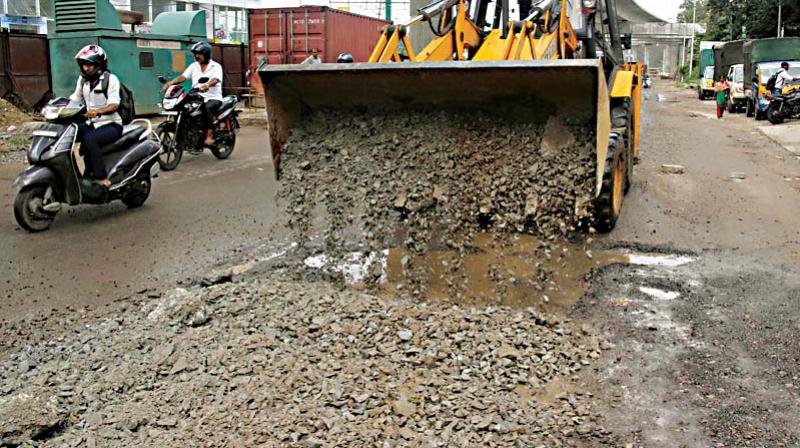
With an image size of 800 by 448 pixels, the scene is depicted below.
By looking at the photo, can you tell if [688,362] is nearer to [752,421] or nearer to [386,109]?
[752,421]

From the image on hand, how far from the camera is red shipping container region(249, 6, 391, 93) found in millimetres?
20141

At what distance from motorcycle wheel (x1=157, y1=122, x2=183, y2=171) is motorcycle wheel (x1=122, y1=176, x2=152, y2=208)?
2.28 metres

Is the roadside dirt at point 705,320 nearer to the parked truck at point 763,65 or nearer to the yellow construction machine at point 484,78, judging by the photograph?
the yellow construction machine at point 484,78

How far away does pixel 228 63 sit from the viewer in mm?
21953

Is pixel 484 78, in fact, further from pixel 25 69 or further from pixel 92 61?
pixel 25 69

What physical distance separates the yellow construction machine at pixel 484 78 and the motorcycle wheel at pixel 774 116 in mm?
13324

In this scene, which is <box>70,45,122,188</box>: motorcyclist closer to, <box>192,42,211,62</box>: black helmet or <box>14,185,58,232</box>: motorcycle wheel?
<box>14,185,58,232</box>: motorcycle wheel

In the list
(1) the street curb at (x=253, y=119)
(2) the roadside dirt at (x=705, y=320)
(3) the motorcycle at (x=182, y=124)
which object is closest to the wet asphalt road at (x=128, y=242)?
(3) the motorcycle at (x=182, y=124)

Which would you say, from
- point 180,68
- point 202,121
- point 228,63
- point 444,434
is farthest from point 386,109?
point 228,63

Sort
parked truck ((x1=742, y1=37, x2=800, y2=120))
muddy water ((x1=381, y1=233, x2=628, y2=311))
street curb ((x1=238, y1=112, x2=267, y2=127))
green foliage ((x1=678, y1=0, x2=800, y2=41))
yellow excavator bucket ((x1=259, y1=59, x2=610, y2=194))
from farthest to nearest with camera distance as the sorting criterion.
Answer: green foliage ((x1=678, y1=0, x2=800, y2=41)) → parked truck ((x1=742, y1=37, x2=800, y2=120)) → street curb ((x1=238, y1=112, x2=267, y2=127)) → yellow excavator bucket ((x1=259, y1=59, x2=610, y2=194)) → muddy water ((x1=381, y1=233, x2=628, y2=311))

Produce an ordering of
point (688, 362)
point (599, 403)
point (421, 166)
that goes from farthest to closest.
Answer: point (421, 166)
point (688, 362)
point (599, 403)

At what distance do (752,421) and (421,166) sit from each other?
2812 mm

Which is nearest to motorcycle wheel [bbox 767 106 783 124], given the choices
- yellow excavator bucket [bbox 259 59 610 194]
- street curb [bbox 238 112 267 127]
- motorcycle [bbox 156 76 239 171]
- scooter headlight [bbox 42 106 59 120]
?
street curb [bbox 238 112 267 127]

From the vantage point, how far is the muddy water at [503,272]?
16.5 ft
